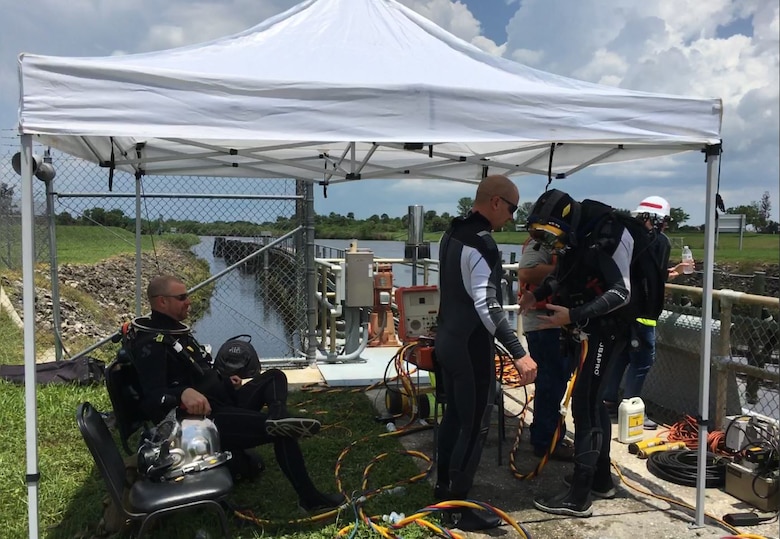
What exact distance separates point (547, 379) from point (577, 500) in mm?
922

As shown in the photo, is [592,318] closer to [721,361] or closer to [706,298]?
[706,298]

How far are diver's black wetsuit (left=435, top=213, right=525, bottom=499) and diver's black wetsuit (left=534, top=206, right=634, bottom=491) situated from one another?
0.45 metres

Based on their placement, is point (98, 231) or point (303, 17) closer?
point (303, 17)

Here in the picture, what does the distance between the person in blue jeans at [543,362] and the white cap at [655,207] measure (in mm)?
1066

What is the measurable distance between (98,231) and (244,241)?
1948 millimetres

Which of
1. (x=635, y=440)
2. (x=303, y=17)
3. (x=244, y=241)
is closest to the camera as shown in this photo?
(x=303, y=17)

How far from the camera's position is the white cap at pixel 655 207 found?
440 cm

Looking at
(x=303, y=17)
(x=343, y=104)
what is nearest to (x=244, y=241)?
(x=303, y=17)

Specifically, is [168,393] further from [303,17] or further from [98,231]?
[98,231]

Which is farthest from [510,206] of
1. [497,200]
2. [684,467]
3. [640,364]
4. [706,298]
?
[640,364]

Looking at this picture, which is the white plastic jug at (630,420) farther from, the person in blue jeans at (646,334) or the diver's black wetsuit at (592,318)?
the diver's black wetsuit at (592,318)

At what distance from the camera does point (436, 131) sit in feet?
9.34

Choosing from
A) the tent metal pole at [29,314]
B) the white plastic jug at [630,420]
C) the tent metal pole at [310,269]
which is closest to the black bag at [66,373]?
the tent metal pole at [310,269]

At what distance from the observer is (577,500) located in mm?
3314
